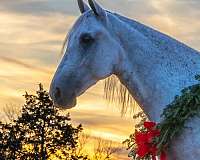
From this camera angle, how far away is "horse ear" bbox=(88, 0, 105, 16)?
5.68 metres

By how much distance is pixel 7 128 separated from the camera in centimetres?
4231

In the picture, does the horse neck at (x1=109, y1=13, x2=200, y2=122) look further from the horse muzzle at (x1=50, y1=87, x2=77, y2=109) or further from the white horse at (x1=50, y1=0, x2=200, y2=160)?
the horse muzzle at (x1=50, y1=87, x2=77, y2=109)

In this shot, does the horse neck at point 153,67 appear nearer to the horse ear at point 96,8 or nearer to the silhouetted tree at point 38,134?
the horse ear at point 96,8

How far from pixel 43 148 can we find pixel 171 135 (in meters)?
36.0

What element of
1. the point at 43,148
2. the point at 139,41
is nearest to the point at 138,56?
the point at 139,41

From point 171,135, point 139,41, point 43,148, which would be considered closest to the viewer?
point 171,135

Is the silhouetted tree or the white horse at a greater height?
the silhouetted tree

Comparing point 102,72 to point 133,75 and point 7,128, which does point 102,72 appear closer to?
point 133,75

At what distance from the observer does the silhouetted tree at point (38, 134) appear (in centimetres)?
4106

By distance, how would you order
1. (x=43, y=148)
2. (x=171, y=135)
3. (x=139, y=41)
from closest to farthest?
(x=171, y=135)
(x=139, y=41)
(x=43, y=148)

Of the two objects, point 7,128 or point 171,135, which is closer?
point 171,135

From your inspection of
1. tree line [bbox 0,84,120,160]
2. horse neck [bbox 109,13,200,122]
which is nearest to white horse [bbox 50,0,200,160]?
horse neck [bbox 109,13,200,122]

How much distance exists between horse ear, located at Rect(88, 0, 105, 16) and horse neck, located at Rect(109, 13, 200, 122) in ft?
0.61

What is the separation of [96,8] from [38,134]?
1397 inches
